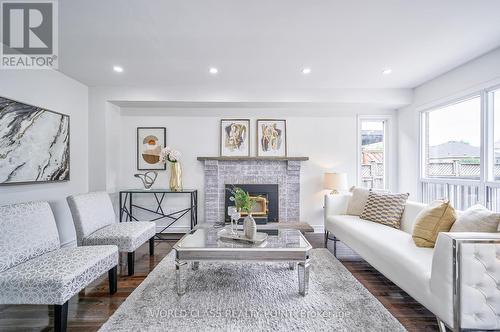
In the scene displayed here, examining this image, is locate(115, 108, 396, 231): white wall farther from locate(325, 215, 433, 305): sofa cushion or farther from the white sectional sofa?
the white sectional sofa

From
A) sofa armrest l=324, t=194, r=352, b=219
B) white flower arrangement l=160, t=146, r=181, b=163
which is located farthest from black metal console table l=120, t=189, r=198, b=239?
sofa armrest l=324, t=194, r=352, b=219

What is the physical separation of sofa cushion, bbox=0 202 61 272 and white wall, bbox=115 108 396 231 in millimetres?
2188

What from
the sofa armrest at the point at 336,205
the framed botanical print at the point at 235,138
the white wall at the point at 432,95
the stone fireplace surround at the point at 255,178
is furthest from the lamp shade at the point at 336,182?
the framed botanical print at the point at 235,138

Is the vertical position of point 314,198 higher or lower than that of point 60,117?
lower

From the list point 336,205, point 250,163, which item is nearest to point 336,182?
point 336,205

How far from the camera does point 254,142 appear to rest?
4.35 m

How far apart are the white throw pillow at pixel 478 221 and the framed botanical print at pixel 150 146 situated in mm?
3990

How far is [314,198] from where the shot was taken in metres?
4.41

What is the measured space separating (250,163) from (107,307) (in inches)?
112

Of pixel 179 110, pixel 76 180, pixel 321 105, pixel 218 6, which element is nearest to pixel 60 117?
pixel 76 180

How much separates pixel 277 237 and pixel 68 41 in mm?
2927

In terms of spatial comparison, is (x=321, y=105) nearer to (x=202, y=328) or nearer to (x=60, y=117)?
(x=202, y=328)

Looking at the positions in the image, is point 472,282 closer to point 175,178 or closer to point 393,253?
point 393,253

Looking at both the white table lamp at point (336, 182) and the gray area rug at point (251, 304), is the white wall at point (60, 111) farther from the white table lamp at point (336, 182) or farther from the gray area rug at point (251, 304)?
the white table lamp at point (336, 182)
